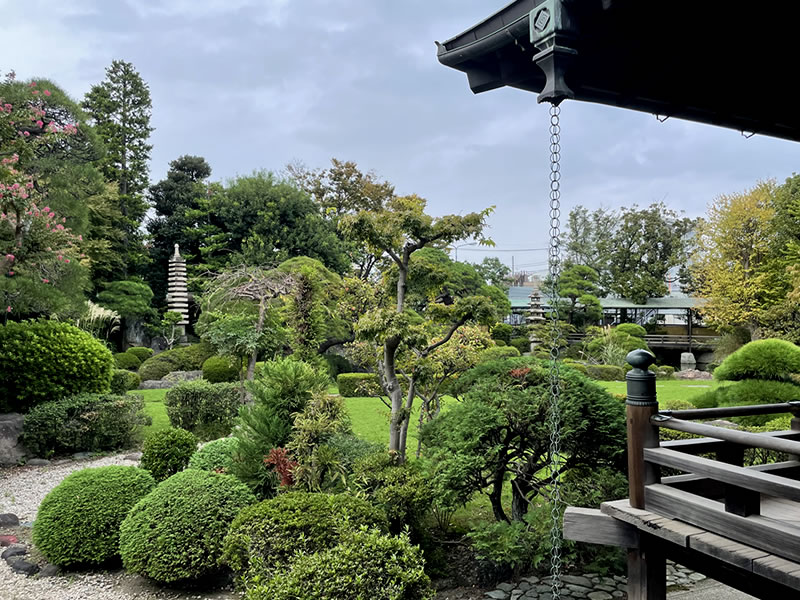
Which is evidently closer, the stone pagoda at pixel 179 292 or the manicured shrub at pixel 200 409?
the manicured shrub at pixel 200 409

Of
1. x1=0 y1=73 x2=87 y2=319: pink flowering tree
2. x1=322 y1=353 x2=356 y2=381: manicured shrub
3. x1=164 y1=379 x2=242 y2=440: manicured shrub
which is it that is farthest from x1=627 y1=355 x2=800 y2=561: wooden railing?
x1=322 y1=353 x2=356 y2=381: manicured shrub

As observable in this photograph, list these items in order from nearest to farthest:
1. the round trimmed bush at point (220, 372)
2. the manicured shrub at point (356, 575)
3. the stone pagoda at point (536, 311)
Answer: the manicured shrub at point (356, 575) < the round trimmed bush at point (220, 372) < the stone pagoda at point (536, 311)

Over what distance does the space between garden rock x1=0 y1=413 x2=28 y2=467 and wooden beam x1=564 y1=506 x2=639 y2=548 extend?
907 cm

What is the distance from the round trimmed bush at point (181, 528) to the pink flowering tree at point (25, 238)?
5.46 m

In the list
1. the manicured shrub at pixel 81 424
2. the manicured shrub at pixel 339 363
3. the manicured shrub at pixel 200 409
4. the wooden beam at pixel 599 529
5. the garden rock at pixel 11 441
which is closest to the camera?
the wooden beam at pixel 599 529

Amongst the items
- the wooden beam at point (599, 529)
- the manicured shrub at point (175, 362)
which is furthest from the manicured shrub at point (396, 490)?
the manicured shrub at point (175, 362)

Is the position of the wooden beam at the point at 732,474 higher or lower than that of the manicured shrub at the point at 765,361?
lower

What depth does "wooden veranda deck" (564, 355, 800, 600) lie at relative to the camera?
2100 mm

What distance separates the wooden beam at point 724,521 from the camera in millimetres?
2051

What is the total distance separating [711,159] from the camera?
822 inches

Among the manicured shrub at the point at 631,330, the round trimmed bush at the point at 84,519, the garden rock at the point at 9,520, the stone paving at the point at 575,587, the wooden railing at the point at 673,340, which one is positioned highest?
the manicured shrub at the point at 631,330

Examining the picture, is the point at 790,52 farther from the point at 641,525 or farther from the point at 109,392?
the point at 109,392

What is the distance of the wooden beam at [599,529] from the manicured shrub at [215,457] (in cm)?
422

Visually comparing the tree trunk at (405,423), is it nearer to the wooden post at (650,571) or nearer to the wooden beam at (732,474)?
the wooden post at (650,571)
